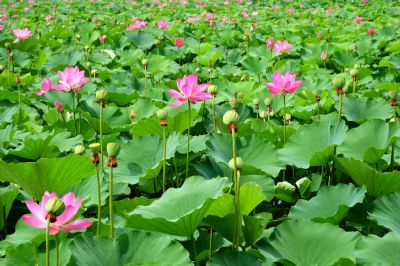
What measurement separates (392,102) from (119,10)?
17.9 feet

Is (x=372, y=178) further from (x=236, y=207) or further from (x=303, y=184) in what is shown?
(x=236, y=207)

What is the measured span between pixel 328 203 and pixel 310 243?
0.71ft

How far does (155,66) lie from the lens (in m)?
2.64

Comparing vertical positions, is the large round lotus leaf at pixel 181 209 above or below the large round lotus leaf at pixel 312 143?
above

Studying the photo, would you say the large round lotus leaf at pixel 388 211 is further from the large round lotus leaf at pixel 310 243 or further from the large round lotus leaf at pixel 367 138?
the large round lotus leaf at pixel 367 138

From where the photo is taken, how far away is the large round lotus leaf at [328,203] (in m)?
1.05

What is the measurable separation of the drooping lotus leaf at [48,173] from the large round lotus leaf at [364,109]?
912mm

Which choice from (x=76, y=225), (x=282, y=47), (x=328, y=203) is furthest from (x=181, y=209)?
(x=282, y=47)

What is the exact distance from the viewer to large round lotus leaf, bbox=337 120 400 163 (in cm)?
131

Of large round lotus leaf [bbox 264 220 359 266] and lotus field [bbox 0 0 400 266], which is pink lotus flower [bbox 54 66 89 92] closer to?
lotus field [bbox 0 0 400 266]

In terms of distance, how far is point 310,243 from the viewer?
899 millimetres

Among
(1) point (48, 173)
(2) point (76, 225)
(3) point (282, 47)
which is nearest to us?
(2) point (76, 225)

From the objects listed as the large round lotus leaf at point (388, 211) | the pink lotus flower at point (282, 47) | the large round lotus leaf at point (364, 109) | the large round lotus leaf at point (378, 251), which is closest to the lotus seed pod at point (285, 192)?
the large round lotus leaf at point (388, 211)

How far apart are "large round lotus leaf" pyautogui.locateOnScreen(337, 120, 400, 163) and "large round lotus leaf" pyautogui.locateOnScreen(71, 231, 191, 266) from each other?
64 cm
